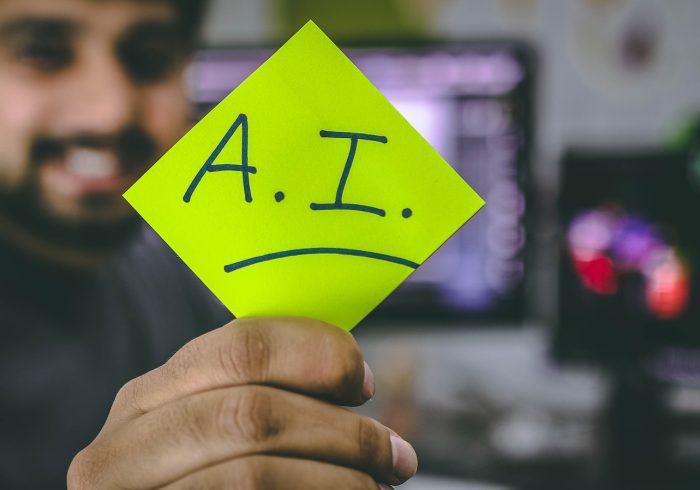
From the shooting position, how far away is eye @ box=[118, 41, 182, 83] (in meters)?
0.99

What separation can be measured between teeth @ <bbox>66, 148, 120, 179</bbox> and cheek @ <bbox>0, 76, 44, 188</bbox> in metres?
0.07

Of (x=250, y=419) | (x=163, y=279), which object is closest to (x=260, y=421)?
(x=250, y=419)

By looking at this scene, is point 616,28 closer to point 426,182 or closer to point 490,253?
point 490,253

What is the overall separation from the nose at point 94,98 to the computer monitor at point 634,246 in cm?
70

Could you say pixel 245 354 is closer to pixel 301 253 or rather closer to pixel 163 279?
pixel 301 253

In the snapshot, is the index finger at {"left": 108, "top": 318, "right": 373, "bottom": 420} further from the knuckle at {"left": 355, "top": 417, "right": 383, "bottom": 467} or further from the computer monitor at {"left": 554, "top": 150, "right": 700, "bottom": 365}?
the computer monitor at {"left": 554, "top": 150, "right": 700, "bottom": 365}

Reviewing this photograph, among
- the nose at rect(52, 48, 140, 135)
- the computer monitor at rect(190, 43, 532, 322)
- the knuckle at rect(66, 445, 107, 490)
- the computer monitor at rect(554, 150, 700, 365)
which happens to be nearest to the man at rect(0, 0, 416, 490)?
the nose at rect(52, 48, 140, 135)

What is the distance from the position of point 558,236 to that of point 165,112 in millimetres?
665

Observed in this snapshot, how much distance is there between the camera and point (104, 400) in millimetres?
1060

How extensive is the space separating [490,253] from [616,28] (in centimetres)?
55

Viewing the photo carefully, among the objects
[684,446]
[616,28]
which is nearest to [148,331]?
[684,446]

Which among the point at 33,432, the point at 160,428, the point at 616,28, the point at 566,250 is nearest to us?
the point at 160,428

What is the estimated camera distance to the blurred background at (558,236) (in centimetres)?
106

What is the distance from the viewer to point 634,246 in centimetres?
106
